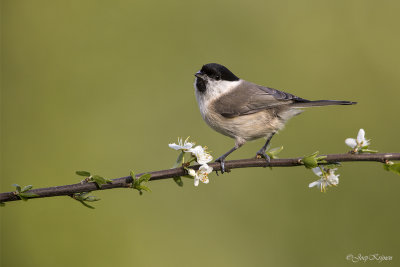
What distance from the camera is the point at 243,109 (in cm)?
323

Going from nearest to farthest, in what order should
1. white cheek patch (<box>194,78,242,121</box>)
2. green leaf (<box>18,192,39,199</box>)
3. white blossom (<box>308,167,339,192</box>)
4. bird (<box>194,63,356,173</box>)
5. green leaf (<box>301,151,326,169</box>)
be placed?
green leaf (<box>18,192,39,199</box>) → green leaf (<box>301,151,326,169</box>) → white blossom (<box>308,167,339,192</box>) → bird (<box>194,63,356,173</box>) → white cheek patch (<box>194,78,242,121</box>)

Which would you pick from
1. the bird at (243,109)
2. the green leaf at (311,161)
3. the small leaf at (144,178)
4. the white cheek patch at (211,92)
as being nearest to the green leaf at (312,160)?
the green leaf at (311,161)

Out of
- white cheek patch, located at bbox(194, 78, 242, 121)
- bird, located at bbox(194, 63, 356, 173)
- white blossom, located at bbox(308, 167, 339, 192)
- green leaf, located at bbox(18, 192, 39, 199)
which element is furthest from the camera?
white cheek patch, located at bbox(194, 78, 242, 121)

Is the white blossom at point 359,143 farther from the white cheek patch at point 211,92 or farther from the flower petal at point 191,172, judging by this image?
the white cheek patch at point 211,92

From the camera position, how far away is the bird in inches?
124

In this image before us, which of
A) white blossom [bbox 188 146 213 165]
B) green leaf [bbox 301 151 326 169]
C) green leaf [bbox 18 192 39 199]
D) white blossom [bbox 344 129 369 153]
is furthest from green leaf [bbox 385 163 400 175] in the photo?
green leaf [bbox 18 192 39 199]

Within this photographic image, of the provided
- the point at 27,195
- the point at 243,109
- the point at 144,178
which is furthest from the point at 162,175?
the point at 243,109

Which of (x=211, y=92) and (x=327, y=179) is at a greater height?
(x=211, y=92)

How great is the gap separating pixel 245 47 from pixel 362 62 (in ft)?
4.62

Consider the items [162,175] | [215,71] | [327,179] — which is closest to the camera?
[162,175]

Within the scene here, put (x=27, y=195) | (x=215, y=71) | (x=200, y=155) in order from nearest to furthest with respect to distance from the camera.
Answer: (x=27, y=195)
(x=200, y=155)
(x=215, y=71)

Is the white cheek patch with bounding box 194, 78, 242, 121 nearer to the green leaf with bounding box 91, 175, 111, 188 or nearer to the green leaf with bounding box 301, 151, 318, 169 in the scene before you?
the green leaf with bounding box 301, 151, 318, 169

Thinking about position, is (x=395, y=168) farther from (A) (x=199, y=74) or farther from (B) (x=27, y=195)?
(A) (x=199, y=74)

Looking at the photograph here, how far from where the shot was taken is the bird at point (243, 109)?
3156 mm
